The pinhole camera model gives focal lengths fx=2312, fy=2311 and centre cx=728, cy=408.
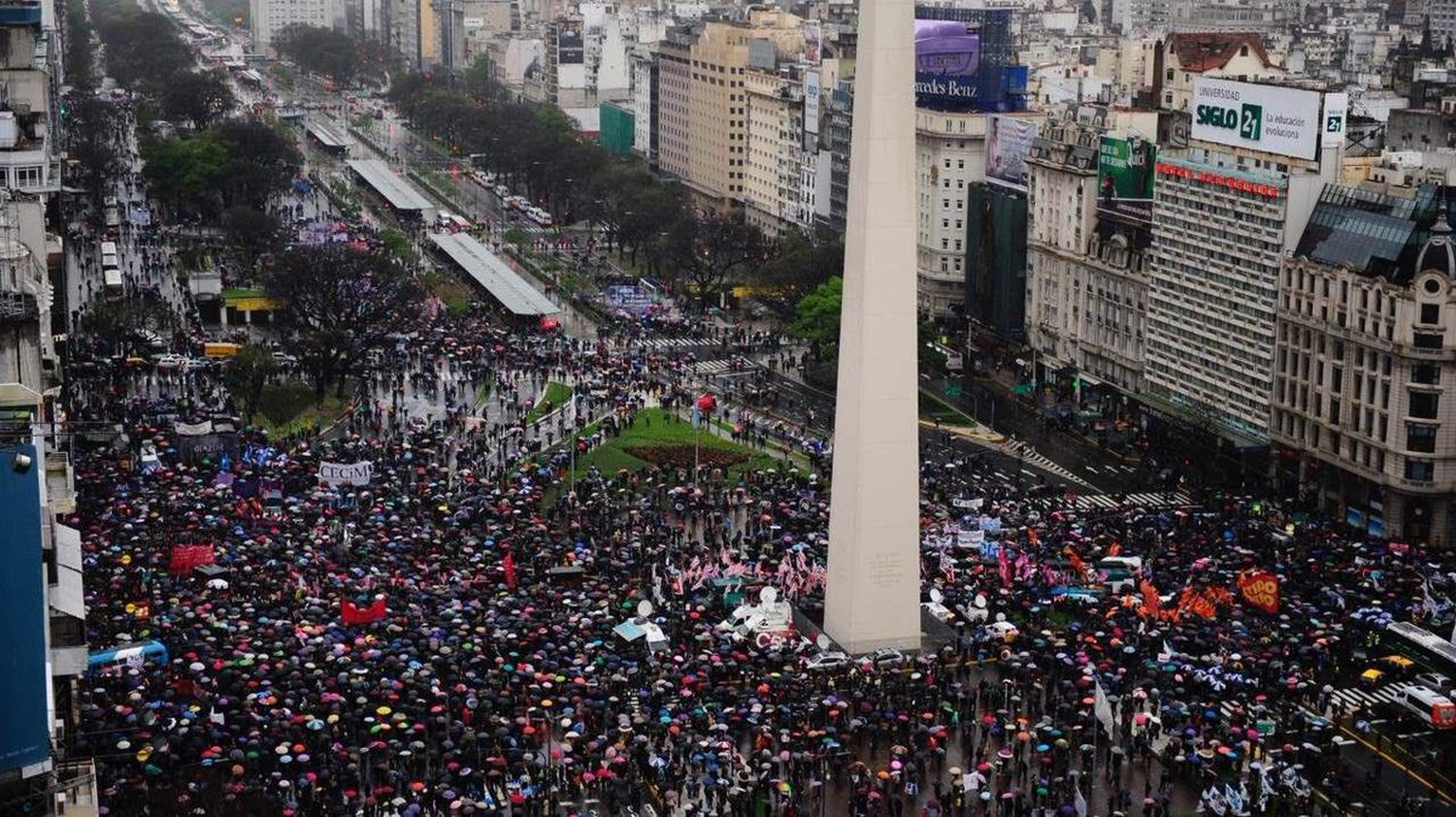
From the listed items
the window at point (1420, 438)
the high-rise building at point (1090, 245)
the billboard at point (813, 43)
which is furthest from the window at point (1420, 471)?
the billboard at point (813, 43)

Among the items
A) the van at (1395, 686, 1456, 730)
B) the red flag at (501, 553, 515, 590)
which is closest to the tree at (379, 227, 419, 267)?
the red flag at (501, 553, 515, 590)

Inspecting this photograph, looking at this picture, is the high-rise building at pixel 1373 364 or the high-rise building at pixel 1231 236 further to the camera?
the high-rise building at pixel 1231 236

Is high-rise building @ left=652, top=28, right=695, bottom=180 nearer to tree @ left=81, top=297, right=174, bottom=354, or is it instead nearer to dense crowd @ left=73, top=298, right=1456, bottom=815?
tree @ left=81, top=297, right=174, bottom=354

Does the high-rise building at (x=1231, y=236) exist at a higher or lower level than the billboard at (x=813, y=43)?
lower

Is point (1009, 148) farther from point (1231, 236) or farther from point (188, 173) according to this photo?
point (188, 173)

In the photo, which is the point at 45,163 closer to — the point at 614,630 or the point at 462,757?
the point at 614,630

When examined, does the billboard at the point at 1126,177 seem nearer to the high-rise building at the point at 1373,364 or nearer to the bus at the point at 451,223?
the high-rise building at the point at 1373,364
